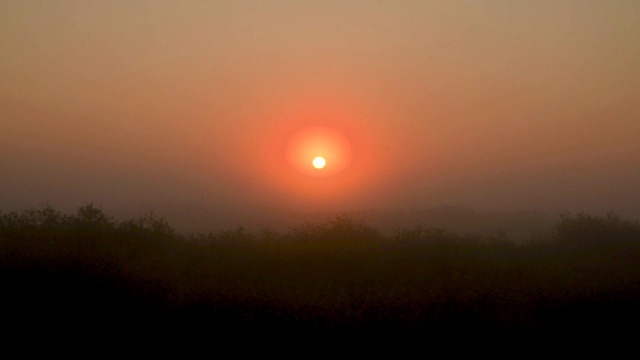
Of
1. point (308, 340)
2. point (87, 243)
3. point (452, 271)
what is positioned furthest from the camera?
point (452, 271)

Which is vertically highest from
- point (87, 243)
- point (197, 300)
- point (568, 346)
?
point (87, 243)

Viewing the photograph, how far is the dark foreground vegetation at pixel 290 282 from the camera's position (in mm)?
9812

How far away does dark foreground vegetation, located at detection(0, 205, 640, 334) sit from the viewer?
32.2 ft

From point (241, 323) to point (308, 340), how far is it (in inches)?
46.1

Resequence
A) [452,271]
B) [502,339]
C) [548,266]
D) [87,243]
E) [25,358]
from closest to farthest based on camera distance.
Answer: [25,358]
[502,339]
[87,243]
[452,271]
[548,266]

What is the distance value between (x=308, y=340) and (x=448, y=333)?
251 cm

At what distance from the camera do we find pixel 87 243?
1211cm

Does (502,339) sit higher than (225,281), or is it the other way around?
(225,281)

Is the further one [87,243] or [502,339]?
[87,243]

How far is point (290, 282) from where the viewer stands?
11.8 metres

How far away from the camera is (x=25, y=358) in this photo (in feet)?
28.2

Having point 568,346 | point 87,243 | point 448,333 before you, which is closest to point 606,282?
point 568,346

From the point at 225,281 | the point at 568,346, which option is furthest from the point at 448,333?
the point at 225,281

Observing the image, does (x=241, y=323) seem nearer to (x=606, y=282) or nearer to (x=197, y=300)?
(x=197, y=300)
